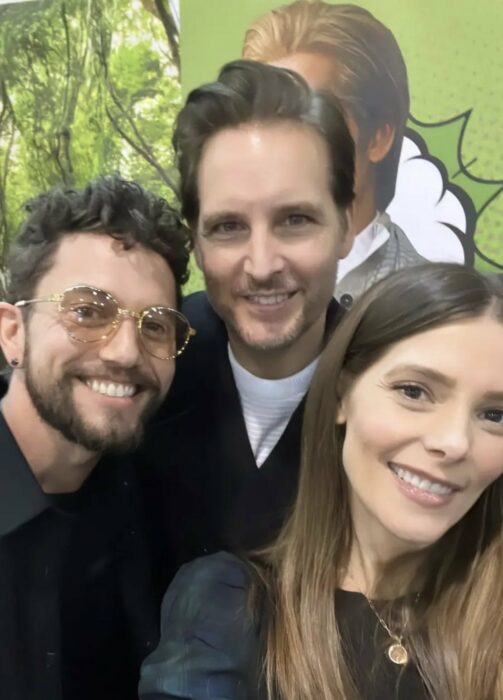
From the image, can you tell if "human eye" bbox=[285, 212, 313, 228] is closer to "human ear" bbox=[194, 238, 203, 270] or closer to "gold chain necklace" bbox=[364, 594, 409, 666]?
"human ear" bbox=[194, 238, 203, 270]

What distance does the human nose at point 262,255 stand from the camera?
1163 millimetres

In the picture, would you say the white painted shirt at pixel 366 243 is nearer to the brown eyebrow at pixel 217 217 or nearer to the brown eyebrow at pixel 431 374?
the brown eyebrow at pixel 217 217

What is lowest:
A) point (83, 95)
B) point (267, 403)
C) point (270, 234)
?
point (267, 403)

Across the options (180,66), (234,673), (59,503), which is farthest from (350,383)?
(180,66)

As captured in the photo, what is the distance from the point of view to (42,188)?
1776 mm

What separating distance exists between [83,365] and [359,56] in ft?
3.02

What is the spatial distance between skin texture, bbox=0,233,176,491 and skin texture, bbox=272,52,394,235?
540 mm

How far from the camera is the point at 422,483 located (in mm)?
835

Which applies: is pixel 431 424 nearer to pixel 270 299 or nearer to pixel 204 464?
pixel 270 299

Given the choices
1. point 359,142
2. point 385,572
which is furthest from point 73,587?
point 359,142

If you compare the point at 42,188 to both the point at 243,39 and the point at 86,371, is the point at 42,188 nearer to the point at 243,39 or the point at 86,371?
the point at 243,39

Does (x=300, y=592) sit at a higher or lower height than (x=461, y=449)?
lower

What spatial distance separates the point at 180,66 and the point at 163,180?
0.27m

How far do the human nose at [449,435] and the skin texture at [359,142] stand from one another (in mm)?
740
